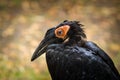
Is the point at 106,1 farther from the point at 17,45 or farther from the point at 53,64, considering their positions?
the point at 53,64

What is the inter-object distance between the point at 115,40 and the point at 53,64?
4.77 metres

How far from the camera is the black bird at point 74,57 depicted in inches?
182

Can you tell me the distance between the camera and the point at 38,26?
9875 millimetres

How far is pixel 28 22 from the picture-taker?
32.7 ft

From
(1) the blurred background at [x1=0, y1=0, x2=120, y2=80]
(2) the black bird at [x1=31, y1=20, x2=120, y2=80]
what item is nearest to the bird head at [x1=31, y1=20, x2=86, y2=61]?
(2) the black bird at [x1=31, y1=20, x2=120, y2=80]

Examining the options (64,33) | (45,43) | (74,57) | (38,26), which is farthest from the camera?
(38,26)

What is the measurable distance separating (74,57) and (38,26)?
5268mm

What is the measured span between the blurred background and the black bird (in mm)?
3068

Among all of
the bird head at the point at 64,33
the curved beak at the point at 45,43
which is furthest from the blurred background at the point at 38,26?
the bird head at the point at 64,33

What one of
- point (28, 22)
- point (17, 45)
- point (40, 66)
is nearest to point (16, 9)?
point (28, 22)

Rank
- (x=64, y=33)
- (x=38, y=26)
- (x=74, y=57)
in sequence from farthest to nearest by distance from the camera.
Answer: (x=38, y=26)
(x=64, y=33)
(x=74, y=57)

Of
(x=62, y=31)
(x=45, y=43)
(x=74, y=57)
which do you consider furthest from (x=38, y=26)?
(x=74, y=57)

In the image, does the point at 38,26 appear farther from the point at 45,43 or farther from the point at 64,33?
the point at 64,33

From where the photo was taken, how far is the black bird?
4633 mm
